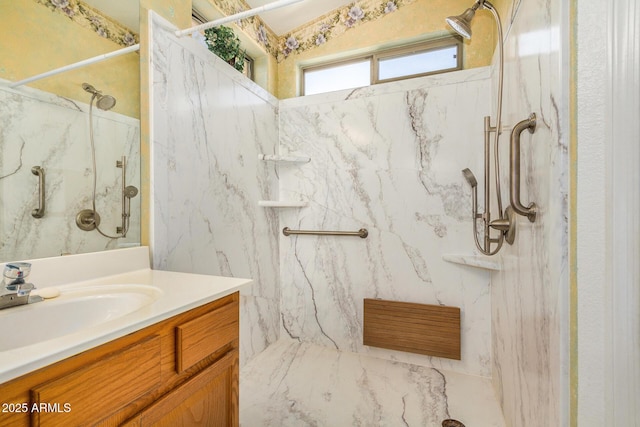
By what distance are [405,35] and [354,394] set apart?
2456 millimetres

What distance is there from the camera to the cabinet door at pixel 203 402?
0.73 m

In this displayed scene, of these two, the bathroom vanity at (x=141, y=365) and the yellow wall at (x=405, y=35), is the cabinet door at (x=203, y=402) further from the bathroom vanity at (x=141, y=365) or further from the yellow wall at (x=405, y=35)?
the yellow wall at (x=405, y=35)

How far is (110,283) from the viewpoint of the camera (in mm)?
1035

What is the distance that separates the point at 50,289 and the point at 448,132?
83.4 inches

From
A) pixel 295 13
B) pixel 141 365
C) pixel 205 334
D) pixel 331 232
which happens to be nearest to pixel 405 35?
pixel 295 13

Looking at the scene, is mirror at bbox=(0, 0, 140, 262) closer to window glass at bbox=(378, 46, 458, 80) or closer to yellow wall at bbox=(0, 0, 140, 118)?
yellow wall at bbox=(0, 0, 140, 118)

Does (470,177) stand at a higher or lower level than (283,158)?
lower

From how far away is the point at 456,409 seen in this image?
1549 mm

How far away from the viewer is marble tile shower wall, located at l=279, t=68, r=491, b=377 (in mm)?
1876

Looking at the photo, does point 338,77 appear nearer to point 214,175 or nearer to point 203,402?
point 214,175

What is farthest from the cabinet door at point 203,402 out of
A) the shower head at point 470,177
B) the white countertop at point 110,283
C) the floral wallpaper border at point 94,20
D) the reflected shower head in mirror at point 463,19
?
the reflected shower head in mirror at point 463,19

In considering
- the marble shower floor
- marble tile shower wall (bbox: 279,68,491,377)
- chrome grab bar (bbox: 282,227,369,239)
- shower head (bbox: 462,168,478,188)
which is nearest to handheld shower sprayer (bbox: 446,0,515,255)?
shower head (bbox: 462,168,478,188)

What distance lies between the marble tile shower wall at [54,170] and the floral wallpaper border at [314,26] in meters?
1.34

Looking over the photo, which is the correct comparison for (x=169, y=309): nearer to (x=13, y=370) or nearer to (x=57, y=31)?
(x=13, y=370)
